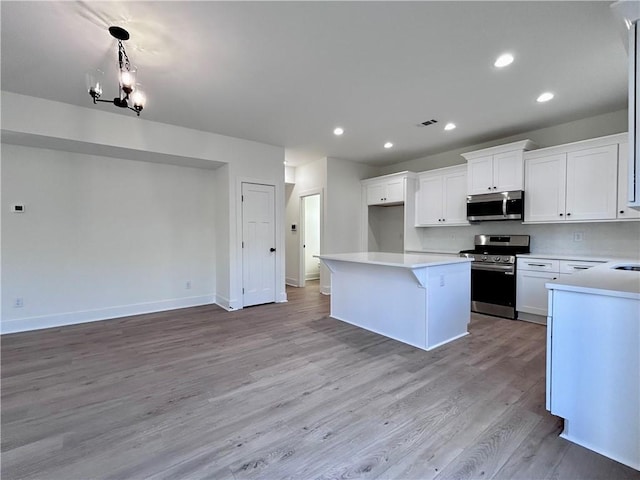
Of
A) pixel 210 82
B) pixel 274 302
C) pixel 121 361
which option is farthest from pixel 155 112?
pixel 274 302

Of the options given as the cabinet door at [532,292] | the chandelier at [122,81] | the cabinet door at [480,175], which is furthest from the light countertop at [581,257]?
the chandelier at [122,81]

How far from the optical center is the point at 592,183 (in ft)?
11.9

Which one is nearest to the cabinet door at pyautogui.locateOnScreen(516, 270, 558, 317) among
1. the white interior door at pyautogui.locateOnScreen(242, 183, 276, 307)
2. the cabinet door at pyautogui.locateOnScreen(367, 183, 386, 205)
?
the cabinet door at pyautogui.locateOnScreen(367, 183, 386, 205)

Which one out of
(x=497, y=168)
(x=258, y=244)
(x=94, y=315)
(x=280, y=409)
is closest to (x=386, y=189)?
(x=497, y=168)

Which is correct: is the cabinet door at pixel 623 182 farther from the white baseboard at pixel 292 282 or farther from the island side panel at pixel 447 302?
the white baseboard at pixel 292 282

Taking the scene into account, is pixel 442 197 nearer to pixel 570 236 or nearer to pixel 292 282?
pixel 570 236

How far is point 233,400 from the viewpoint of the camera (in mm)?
2158

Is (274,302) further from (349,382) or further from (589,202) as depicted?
(589,202)

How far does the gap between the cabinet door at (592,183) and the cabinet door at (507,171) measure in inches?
21.4

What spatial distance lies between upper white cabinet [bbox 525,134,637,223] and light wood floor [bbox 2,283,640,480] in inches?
66.8

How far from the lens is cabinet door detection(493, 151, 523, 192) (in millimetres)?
4180

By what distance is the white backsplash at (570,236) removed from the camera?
12.0 feet

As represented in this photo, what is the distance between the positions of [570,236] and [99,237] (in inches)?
259

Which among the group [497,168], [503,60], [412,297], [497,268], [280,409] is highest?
[503,60]
